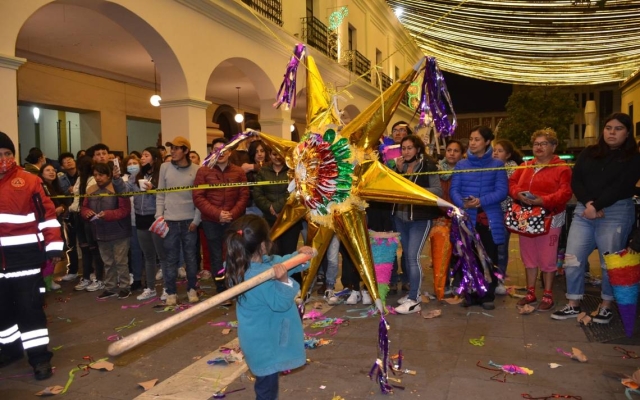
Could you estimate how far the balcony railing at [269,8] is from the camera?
9.70 meters

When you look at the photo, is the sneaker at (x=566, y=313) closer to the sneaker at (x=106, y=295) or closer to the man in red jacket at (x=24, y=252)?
the man in red jacket at (x=24, y=252)

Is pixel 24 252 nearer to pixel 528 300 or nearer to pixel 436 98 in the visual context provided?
pixel 436 98

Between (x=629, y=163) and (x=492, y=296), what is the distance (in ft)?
5.13

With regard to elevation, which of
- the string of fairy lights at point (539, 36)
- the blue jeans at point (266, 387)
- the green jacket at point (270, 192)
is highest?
the string of fairy lights at point (539, 36)

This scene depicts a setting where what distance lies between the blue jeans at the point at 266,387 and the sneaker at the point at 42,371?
5.61 ft

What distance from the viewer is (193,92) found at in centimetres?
816

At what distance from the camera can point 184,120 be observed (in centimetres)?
809

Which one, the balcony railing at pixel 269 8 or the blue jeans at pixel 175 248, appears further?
the balcony railing at pixel 269 8

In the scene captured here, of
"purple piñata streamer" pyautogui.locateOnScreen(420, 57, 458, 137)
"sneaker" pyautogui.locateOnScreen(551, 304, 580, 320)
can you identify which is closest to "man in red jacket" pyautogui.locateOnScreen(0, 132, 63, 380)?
"purple piñata streamer" pyautogui.locateOnScreen(420, 57, 458, 137)

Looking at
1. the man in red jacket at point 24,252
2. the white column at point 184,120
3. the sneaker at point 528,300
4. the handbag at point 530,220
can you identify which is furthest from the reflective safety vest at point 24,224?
the white column at point 184,120

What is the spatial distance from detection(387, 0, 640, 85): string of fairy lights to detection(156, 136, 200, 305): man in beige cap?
2.45 metres

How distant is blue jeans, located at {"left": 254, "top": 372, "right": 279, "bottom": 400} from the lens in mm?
2361

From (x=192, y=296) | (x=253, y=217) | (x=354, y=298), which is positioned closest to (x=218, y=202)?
(x=192, y=296)

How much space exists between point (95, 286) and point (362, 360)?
361cm
